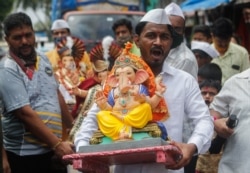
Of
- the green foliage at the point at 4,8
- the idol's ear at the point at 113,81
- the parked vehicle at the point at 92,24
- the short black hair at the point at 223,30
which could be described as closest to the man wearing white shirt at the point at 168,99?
the idol's ear at the point at 113,81

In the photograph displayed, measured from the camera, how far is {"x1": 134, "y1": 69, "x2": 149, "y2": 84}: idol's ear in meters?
4.50

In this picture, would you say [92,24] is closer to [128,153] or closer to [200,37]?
[200,37]

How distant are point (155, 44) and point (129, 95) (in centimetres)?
44

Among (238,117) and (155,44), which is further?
(238,117)

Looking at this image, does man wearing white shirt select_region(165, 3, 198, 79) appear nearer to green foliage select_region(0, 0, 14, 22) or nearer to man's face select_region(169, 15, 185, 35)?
man's face select_region(169, 15, 185, 35)

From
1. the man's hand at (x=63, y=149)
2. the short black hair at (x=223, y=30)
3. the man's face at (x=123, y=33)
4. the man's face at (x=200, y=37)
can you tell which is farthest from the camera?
the man's face at (x=200, y=37)

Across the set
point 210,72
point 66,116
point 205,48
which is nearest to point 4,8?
point 205,48

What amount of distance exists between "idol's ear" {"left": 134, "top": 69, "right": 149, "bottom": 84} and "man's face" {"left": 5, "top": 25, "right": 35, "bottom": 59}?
2.02 m

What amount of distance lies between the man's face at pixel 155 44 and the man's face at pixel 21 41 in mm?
1765

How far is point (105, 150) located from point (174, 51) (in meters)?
2.25

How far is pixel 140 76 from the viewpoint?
14.8 feet

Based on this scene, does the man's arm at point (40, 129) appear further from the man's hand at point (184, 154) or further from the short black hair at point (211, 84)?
the man's hand at point (184, 154)

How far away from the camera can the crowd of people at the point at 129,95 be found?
4.52 meters

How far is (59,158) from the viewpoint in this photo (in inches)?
249
